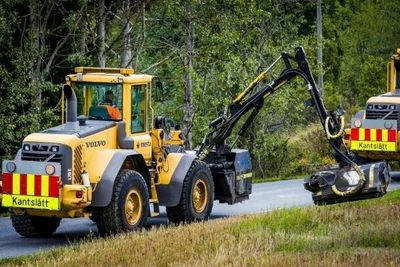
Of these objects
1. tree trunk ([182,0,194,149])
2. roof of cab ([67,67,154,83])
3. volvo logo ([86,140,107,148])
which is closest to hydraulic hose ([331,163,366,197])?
roof of cab ([67,67,154,83])

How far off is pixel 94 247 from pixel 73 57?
36.9 feet

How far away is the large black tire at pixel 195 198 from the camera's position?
66.1ft

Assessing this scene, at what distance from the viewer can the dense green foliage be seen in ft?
86.5

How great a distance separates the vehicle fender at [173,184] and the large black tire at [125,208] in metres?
0.86

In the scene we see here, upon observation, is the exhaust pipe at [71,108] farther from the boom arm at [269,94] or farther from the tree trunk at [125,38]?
the tree trunk at [125,38]

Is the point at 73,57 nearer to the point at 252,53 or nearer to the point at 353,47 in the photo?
the point at 252,53

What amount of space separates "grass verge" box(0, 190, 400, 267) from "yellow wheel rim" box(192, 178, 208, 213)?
1007 millimetres

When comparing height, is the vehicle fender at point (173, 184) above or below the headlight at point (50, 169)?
below

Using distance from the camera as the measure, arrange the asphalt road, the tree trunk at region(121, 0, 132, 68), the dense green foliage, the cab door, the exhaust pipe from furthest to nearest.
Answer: the tree trunk at region(121, 0, 132, 68) < the dense green foliage < the cab door < the exhaust pipe < the asphalt road

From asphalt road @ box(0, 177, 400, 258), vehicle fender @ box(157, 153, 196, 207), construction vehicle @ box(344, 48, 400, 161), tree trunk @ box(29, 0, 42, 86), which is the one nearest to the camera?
asphalt road @ box(0, 177, 400, 258)

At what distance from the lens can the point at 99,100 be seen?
1942 cm

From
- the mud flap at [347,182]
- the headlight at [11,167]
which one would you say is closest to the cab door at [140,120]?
the headlight at [11,167]

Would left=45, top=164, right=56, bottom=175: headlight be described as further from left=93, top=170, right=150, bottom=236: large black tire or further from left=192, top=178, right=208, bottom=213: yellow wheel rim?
left=192, top=178, right=208, bottom=213: yellow wheel rim

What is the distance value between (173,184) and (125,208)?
1.63 meters
